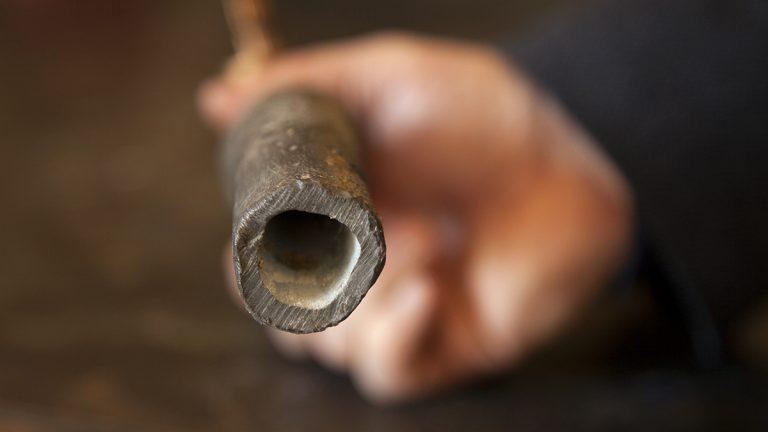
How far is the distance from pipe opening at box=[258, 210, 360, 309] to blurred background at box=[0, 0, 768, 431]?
0.21 m

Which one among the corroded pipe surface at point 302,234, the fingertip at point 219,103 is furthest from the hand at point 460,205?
the corroded pipe surface at point 302,234

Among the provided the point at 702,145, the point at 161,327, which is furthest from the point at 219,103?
the point at 702,145

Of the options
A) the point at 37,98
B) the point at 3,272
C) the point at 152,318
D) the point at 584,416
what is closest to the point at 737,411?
the point at 584,416

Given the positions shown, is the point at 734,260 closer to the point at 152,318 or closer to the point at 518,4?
the point at 152,318

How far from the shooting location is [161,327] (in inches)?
20.7

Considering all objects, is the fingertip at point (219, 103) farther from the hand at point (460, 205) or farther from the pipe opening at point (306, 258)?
the pipe opening at point (306, 258)

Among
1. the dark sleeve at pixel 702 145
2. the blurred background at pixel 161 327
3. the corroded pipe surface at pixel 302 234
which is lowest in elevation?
the corroded pipe surface at pixel 302 234

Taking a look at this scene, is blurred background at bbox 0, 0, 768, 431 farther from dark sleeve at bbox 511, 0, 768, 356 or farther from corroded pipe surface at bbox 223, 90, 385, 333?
corroded pipe surface at bbox 223, 90, 385, 333

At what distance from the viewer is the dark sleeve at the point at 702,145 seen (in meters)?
0.47

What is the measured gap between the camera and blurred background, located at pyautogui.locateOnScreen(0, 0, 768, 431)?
0.47 meters

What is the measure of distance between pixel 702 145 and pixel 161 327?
0.31 meters

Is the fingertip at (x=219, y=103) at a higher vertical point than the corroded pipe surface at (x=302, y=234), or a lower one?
higher

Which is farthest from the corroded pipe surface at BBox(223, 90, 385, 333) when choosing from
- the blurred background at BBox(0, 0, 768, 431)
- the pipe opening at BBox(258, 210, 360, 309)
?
the blurred background at BBox(0, 0, 768, 431)

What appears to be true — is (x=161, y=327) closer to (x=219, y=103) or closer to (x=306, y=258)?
(x=219, y=103)
